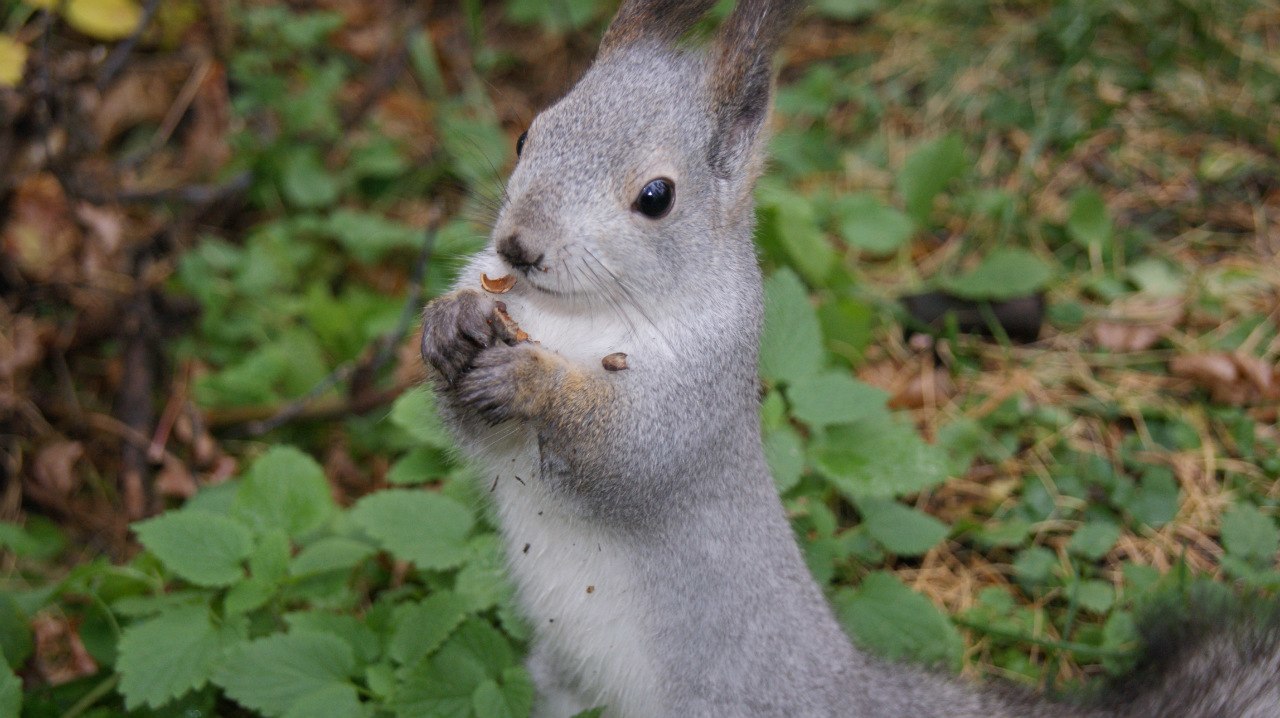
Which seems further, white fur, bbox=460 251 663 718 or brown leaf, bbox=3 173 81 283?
brown leaf, bbox=3 173 81 283

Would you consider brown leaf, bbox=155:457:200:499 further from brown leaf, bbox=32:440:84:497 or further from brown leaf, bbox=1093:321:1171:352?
brown leaf, bbox=1093:321:1171:352

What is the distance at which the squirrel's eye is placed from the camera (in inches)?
65.0

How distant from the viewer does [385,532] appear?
6.72ft

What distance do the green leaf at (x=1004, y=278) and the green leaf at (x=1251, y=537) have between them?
76 centimetres

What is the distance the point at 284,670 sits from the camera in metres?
1.86

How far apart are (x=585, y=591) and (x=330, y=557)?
602 mm

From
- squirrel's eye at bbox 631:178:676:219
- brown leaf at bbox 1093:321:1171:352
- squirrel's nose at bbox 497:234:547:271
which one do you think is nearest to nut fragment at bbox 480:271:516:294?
squirrel's nose at bbox 497:234:547:271

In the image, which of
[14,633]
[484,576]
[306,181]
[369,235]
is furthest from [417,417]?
[306,181]

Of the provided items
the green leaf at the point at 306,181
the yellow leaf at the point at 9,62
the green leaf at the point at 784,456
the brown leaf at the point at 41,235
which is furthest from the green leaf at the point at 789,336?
the brown leaf at the point at 41,235

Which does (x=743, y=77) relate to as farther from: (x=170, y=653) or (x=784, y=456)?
(x=170, y=653)

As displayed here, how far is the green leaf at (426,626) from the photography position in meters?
1.89

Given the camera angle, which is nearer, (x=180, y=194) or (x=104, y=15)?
(x=104, y=15)

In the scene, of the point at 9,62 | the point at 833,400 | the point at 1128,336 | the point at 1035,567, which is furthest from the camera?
the point at 1128,336

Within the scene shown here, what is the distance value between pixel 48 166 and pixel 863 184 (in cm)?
220
